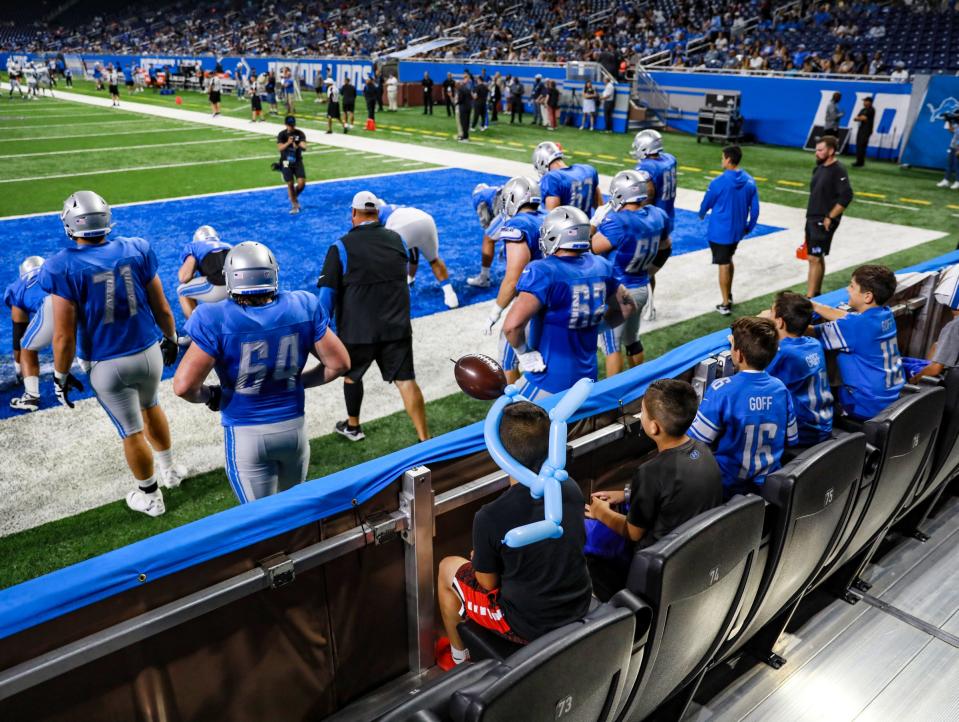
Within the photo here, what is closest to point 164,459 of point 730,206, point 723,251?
point 723,251

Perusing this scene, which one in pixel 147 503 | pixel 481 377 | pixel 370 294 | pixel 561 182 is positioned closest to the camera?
pixel 481 377

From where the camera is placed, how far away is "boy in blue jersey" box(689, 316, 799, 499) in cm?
341

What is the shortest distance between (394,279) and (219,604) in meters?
3.33

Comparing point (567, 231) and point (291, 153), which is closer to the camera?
point (567, 231)

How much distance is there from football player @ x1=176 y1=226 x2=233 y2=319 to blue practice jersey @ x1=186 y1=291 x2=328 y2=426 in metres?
2.51

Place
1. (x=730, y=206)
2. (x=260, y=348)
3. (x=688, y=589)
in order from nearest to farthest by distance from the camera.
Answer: (x=688, y=589)
(x=260, y=348)
(x=730, y=206)

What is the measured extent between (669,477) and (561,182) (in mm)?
5210

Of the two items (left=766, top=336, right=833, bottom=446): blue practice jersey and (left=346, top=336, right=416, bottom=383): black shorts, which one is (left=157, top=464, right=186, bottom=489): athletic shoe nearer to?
(left=346, top=336, right=416, bottom=383): black shorts

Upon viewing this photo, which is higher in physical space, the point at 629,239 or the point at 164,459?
the point at 629,239

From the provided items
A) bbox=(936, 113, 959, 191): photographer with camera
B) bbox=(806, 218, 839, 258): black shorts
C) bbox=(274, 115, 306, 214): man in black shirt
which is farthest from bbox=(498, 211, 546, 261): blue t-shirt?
bbox=(936, 113, 959, 191): photographer with camera

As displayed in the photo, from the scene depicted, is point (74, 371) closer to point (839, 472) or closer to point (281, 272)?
point (281, 272)

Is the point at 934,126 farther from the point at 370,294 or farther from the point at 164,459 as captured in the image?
the point at 164,459

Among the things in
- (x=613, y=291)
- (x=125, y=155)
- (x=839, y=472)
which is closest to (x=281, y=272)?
(x=613, y=291)

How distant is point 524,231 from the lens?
6141 millimetres
